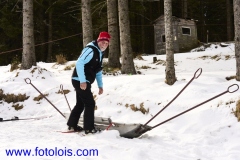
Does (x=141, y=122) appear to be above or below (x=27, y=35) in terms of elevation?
below

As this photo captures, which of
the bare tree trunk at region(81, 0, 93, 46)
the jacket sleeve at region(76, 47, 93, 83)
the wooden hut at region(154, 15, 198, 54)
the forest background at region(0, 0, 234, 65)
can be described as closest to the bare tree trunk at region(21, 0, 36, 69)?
the bare tree trunk at region(81, 0, 93, 46)

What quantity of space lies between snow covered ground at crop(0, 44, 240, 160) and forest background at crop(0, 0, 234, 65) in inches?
348

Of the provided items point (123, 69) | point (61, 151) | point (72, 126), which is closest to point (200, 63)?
point (123, 69)

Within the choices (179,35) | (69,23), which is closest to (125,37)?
(69,23)

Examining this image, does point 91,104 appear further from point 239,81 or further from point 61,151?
point 239,81

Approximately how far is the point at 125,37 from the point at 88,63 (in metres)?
5.74

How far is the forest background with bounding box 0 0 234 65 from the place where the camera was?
74.0 feet

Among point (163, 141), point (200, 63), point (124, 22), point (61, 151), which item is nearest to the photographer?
point (61, 151)

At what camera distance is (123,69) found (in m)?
11.1

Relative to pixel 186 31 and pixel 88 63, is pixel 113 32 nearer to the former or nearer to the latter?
pixel 88 63

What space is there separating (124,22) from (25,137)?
658 centimetres

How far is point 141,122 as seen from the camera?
248 inches

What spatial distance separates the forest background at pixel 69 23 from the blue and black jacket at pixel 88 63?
11443mm

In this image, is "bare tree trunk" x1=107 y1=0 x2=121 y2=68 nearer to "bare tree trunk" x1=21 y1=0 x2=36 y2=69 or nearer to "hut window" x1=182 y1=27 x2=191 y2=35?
"bare tree trunk" x1=21 y1=0 x2=36 y2=69
